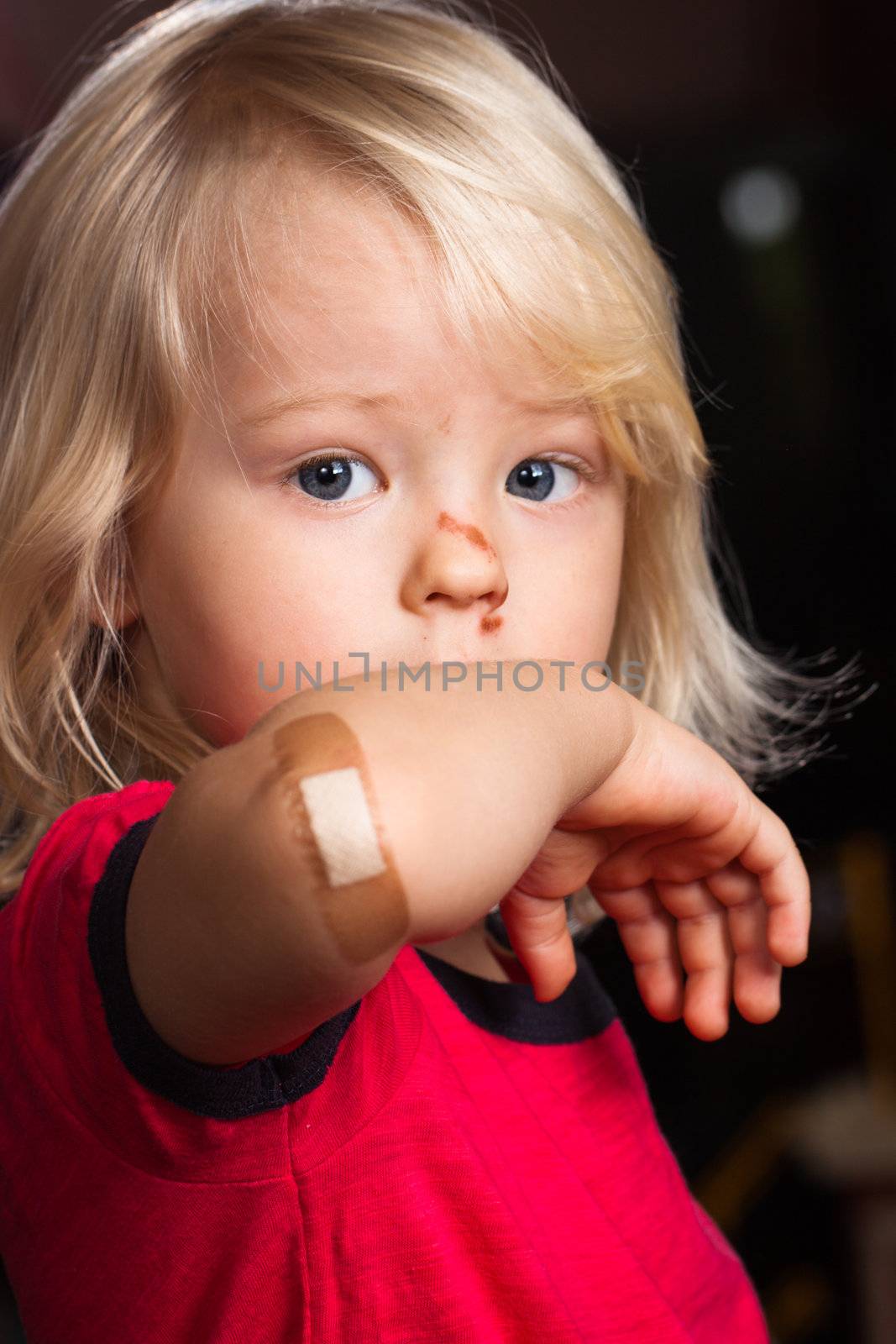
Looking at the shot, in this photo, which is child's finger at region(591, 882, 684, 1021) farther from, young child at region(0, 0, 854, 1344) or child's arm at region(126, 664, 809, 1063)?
child's arm at region(126, 664, 809, 1063)

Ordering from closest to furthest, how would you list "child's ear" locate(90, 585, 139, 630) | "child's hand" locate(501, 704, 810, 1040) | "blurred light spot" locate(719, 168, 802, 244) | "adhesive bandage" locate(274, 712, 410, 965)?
"adhesive bandage" locate(274, 712, 410, 965) < "child's hand" locate(501, 704, 810, 1040) < "child's ear" locate(90, 585, 139, 630) < "blurred light spot" locate(719, 168, 802, 244)

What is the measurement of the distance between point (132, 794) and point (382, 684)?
0.62 feet

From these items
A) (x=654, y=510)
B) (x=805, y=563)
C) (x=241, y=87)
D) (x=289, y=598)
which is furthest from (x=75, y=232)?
(x=805, y=563)

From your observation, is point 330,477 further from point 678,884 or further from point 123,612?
point 678,884

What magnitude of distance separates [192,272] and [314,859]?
0.40m

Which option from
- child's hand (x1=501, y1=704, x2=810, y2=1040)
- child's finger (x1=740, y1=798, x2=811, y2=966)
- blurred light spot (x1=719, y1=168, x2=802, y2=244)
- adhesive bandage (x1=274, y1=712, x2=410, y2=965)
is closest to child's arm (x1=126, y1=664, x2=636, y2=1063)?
adhesive bandage (x1=274, y1=712, x2=410, y2=965)

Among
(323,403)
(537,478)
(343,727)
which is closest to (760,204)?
(537,478)

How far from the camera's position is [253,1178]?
1.68ft

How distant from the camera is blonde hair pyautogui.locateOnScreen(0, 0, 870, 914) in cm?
68

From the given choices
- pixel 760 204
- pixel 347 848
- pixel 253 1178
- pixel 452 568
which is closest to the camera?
pixel 347 848

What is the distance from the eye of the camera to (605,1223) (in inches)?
26.8

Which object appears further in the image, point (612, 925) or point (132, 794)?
point (612, 925)

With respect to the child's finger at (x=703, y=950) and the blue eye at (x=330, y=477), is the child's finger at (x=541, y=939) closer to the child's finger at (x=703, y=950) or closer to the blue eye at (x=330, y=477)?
the child's finger at (x=703, y=950)

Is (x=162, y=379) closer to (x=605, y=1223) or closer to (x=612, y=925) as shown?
(x=605, y=1223)
